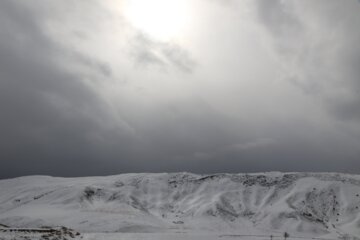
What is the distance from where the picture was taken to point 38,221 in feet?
272

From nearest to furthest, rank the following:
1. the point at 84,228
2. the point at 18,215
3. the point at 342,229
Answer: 1. the point at 84,228
2. the point at 18,215
3. the point at 342,229

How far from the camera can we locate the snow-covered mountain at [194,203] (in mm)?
89938

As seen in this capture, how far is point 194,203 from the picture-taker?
11919 cm

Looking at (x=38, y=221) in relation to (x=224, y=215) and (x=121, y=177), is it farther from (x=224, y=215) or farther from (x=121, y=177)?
(x=121, y=177)

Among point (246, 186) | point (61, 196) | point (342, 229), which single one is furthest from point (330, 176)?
point (61, 196)

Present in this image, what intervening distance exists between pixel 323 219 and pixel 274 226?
14.6 m

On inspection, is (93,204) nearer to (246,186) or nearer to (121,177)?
(121,177)

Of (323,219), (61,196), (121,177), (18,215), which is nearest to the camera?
(18,215)

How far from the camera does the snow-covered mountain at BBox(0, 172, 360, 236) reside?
3541 inches

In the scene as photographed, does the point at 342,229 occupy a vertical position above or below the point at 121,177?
below

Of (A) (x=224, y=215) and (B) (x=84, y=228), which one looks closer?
(B) (x=84, y=228)

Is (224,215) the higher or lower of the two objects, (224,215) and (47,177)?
the lower

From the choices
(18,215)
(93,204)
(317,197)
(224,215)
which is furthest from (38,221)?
(317,197)

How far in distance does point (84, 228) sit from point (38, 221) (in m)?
10.8
